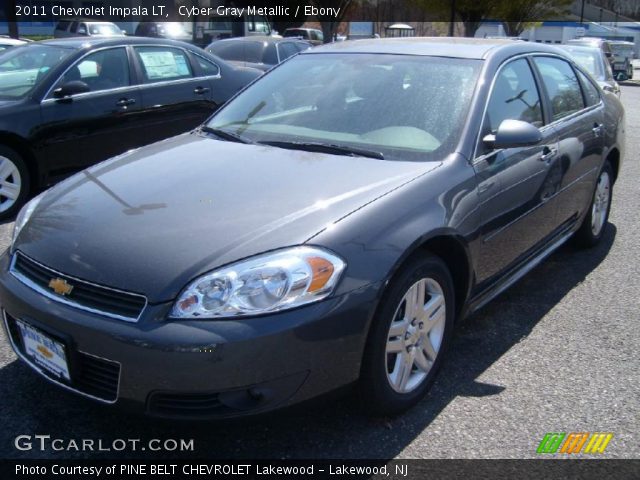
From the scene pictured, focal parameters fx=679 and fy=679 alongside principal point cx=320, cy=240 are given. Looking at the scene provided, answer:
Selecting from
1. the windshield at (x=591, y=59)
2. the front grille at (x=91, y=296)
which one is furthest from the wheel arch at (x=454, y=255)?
the windshield at (x=591, y=59)

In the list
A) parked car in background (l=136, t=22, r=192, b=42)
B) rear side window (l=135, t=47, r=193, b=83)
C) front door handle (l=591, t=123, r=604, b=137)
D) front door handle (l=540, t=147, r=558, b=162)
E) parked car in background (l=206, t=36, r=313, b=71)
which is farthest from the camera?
parked car in background (l=136, t=22, r=192, b=42)

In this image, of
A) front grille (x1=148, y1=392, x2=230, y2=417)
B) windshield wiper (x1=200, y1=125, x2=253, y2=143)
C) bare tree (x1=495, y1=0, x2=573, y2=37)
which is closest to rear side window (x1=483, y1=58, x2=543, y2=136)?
windshield wiper (x1=200, y1=125, x2=253, y2=143)

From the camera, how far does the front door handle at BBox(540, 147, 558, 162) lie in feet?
12.7

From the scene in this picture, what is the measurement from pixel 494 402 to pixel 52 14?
126 feet

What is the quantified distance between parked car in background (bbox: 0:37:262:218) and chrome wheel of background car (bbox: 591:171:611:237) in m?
4.09

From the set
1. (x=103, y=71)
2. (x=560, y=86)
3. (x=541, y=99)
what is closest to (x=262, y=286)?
(x=541, y=99)

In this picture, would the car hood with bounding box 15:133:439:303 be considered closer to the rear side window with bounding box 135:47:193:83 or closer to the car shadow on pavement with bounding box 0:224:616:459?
the car shadow on pavement with bounding box 0:224:616:459

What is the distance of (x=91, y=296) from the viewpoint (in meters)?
2.46

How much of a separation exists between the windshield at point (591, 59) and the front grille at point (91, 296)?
30.1 feet

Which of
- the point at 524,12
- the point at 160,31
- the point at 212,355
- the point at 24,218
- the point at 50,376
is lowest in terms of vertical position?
the point at 50,376

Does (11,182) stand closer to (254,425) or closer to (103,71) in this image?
(103,71)

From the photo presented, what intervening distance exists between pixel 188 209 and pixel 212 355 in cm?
73

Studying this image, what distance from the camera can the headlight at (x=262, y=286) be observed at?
7.70ft

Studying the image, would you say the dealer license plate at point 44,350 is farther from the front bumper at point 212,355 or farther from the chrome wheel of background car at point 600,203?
the chrome wheel of background car at point 600,203
